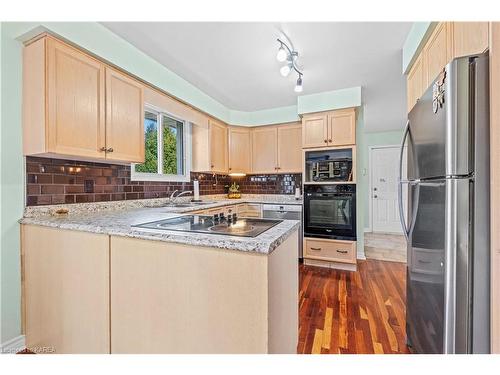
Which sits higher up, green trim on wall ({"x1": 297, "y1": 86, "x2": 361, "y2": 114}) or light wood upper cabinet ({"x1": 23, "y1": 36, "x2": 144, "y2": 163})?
green trim on wall ({"x1": 297, "y1": 86, "x2": 361, "y2": 114})

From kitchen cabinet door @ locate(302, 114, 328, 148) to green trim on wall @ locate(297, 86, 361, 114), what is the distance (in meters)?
0.11

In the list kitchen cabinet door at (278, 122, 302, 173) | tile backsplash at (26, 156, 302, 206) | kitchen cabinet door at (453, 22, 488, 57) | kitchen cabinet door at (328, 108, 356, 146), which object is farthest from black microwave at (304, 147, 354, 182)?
kitchen cabinet door at (453, 22, 488, 57)

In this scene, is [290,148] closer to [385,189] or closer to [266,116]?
[266,116]

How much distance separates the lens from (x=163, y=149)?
3.05m

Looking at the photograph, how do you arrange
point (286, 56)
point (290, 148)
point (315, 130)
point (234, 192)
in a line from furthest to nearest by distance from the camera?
1. point (234, 192)
2. point (290, 148)
3. point (315, 130)
4. point (286, 56)

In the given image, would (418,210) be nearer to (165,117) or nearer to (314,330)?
(314,330)

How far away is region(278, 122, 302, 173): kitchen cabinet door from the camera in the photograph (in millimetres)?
3875

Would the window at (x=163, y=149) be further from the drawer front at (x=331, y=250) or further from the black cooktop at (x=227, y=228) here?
the drawer front at (x=331, y=250)

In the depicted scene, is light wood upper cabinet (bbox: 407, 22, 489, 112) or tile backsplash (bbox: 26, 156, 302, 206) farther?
tile backsplash (bbox: 26, 156, 302, 206)

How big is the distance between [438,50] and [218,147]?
2.84m

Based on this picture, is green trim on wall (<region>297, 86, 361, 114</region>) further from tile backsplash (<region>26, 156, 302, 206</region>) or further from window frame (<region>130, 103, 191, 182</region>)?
tile backsplash (<region>26, 156, 302, 206</region>)

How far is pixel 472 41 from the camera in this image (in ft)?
3.54

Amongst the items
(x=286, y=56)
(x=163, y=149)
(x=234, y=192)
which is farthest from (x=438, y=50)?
(x=234, y=192)

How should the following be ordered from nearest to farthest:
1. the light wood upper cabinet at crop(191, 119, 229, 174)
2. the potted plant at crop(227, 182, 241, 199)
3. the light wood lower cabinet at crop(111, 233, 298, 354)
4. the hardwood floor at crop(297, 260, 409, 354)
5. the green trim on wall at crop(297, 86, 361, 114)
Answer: the light wood lower cabinet at crop(111, 233, 298, 354), the hardwood floor at crop(297, 260, 409, 354), the green trim on wall at crop(297, 86, 361, 114), the light wood upper cabinet at crop(191, 119, 229, 174), the potted plant at crop(227, 182, 241, 199)
